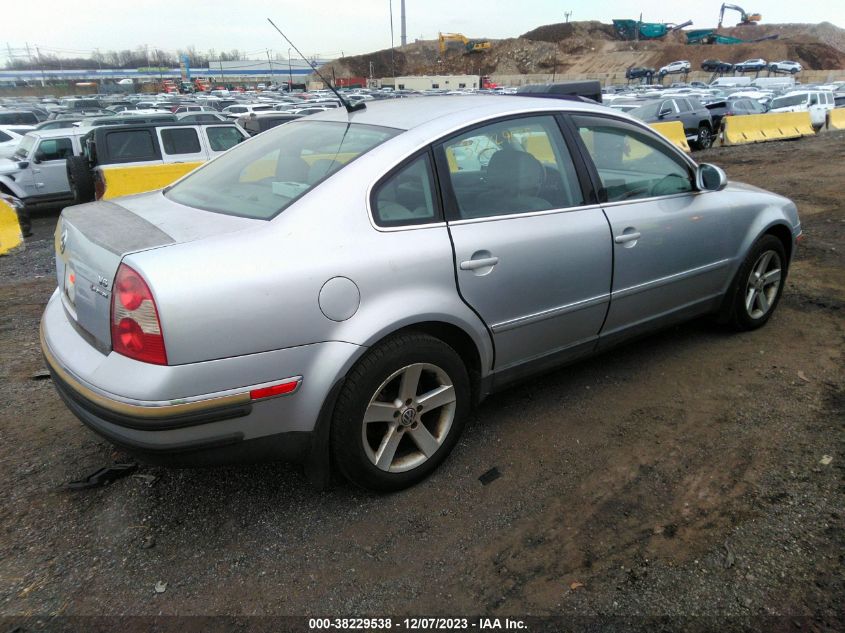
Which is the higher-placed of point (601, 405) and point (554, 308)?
point (554, 308)

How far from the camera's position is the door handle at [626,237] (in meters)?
3.36

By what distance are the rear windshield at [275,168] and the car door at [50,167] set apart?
33.0ft

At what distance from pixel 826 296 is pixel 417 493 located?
440 centimetres

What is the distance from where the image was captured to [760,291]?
449cm

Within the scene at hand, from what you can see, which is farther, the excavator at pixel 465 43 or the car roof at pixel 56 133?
the excavator at pixel 465 43

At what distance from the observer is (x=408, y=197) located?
107 inches

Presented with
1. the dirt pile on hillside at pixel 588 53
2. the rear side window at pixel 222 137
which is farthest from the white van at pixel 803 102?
the dirt pile on hillside at pixel 588 53

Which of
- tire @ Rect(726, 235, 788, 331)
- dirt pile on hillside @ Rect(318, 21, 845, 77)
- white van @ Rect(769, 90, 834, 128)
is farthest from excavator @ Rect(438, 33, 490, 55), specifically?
tire @ Rect(726, 235, 788, 331)

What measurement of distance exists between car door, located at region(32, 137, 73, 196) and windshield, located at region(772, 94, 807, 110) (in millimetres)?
22768

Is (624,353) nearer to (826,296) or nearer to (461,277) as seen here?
(461,277)

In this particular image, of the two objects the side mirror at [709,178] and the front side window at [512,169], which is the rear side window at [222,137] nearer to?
the front side window at [512,169]

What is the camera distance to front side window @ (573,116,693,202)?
345 centimetres

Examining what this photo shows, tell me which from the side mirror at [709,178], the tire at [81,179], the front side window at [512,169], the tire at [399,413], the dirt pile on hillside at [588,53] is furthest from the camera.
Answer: the dirt pile on hillside at [588,53]

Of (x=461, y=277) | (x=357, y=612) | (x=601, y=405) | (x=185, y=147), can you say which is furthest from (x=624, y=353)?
(x=185, y=147)
